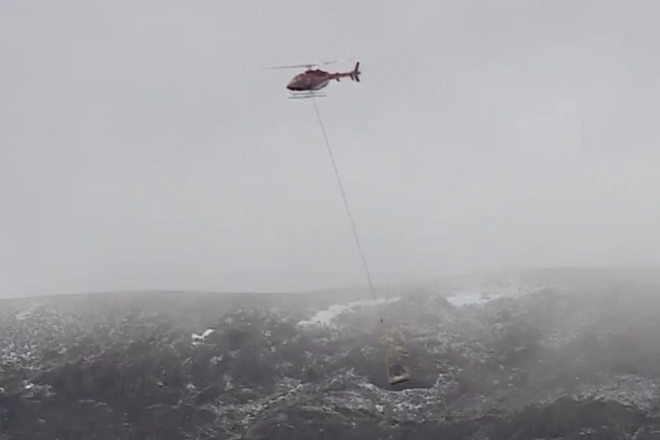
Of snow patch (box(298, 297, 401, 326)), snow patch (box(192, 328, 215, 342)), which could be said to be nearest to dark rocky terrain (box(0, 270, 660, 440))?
snow patch (box(192, 328, 215, 342))

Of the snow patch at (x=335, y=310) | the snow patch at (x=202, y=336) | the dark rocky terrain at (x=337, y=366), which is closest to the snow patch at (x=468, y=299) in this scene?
the dark rocky terrain at (x=337, y=366)

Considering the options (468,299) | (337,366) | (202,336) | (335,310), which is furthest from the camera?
(468,299)

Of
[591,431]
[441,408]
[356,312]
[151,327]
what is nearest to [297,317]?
[356,312]

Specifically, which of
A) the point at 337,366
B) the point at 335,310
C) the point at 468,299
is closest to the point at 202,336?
the point at 337,366

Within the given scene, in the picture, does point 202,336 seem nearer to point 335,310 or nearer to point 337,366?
point 337,366

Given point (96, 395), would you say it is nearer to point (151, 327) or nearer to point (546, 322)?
point (151, 327)

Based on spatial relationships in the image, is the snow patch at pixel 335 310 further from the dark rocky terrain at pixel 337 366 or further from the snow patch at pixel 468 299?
the snow patch at pixel 468 299
